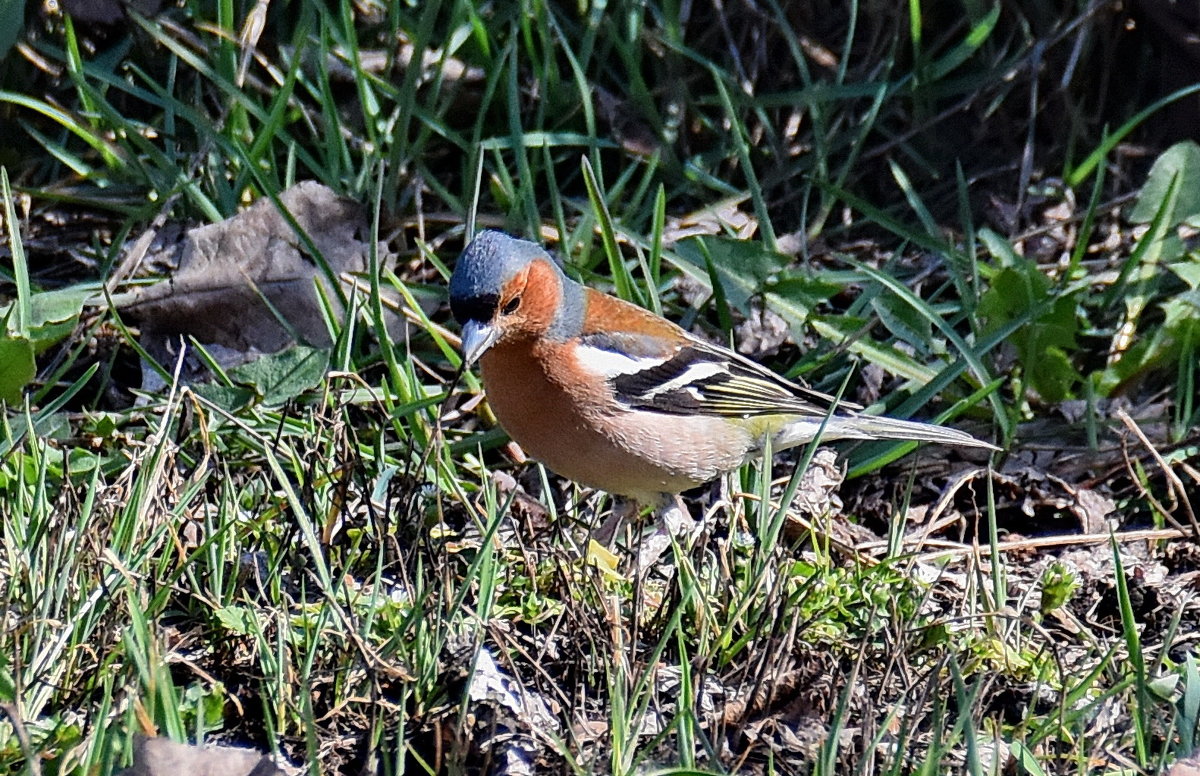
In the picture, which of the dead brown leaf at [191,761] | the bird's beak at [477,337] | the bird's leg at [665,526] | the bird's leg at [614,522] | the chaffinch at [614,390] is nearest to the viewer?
the dead brown leaf at [191,761]

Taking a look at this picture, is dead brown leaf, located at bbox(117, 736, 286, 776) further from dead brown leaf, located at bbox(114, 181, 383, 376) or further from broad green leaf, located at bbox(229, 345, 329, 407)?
dead brown leaf, located at bbox(114, 181, 383, 376)

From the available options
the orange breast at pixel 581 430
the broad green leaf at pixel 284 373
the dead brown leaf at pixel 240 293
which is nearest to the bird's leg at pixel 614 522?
the orange breast at pixel 581 430

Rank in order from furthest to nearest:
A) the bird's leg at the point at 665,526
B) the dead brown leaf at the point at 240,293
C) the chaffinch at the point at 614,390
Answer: the dead brown leaf at the point at 240,293
the bird's leg at the point at 665,526
the chaffinch at the point at 614,390

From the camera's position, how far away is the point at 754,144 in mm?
5844

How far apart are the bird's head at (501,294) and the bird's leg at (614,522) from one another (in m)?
0.64

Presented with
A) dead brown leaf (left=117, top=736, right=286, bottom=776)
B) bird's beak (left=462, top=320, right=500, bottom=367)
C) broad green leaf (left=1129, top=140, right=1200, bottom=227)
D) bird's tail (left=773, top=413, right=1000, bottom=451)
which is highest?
broad green leaf (left=1129, top=140, right=1200, bottom=227)

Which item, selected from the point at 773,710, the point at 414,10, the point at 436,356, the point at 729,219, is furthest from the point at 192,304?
the point at 773,710

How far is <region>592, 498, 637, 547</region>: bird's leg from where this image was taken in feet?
14.6

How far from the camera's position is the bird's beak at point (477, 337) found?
3.96 metres

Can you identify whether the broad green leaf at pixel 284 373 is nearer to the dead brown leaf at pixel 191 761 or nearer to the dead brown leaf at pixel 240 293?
the dead brown leaf at pixel 240 293

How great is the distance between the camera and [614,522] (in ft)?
14.8

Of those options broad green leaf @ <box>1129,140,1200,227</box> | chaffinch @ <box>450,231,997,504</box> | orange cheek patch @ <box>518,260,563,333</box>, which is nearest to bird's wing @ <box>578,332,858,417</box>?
chaffinch @ <box>450,231,997,504</box>

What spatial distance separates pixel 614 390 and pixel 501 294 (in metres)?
0.50

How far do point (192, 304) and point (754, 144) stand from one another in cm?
232
